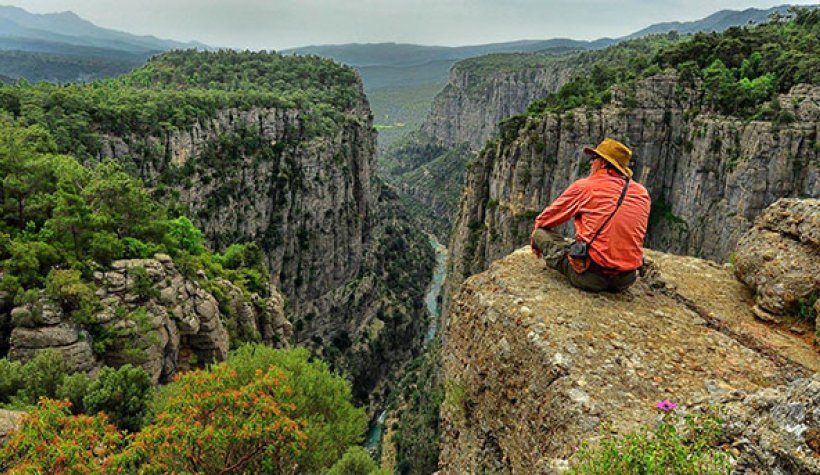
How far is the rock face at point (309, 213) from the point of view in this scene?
67312 millimetres

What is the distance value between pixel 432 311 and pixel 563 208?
11791 cm

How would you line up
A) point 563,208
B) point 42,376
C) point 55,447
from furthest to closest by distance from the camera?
point 42,376
point 55,447
point 563,208

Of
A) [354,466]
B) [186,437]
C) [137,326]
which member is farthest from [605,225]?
[137,326]

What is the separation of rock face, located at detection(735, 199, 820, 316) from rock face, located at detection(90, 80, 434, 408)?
5847cm

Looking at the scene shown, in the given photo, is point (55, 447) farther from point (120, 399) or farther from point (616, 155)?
point (616, 155)

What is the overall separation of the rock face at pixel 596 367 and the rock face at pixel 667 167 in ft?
151

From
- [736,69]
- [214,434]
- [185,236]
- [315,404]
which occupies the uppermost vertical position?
[736,69]

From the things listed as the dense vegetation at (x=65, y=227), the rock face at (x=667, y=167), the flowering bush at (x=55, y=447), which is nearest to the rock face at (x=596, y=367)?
the flowering bush at (x=55, y=447)

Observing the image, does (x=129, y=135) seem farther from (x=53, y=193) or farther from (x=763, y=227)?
(x=763, y=227)

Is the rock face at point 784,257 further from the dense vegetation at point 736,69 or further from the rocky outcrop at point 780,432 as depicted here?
the dense vegetation at point 736,69

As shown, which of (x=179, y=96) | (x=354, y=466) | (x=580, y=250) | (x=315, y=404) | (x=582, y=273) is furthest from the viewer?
(x=179, y=96)

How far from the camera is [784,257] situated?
847 centimetres

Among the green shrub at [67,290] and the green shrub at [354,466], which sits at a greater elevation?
the green shrub at [67,290]

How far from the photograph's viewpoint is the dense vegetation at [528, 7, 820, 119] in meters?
50.9
